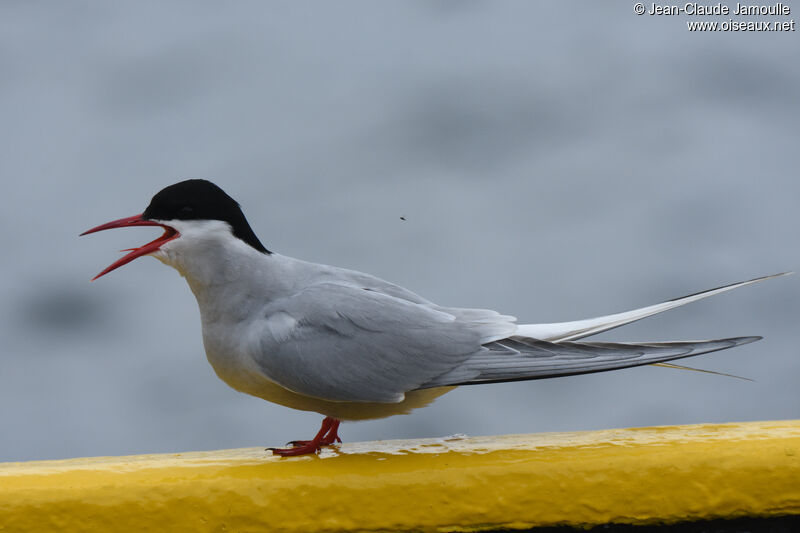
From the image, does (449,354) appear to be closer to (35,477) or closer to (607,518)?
(607,518)

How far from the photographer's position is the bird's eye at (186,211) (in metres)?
2.49

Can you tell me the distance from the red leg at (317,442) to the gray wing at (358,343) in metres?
0.23

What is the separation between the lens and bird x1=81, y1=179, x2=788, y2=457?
2.41m

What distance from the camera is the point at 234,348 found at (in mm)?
2482

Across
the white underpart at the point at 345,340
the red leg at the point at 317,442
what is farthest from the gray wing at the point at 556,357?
the red leg at the point at 317,442

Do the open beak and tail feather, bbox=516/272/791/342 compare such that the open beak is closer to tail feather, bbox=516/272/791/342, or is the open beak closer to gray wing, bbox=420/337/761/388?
gray wing, bbox=420/337/761/388

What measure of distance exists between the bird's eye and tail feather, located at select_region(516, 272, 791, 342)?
94 centimetres

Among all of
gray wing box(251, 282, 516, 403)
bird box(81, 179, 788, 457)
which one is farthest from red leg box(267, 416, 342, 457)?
→ gray wing box(251, 282, 516, 403)

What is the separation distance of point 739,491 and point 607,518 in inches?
12.5

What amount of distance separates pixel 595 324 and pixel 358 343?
0.65m

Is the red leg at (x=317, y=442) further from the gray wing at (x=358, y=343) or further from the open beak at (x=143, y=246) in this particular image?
the open beak at (x=143, y=246)

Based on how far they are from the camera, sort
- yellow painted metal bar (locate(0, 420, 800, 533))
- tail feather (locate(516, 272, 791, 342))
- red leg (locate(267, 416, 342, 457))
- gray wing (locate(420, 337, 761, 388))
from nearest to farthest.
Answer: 1. yellow painted metal bar (locate(0, 420, 800, 533))
2. gray wing (locate(420, 337, 761, 388))
3. tail feather (locate(516, 272, 791, 342))
4. red leg (locate(267, 416, 342, 457))

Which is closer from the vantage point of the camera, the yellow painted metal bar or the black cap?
the yellow painted metal bar

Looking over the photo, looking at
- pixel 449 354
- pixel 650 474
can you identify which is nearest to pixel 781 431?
pixel 650 474
